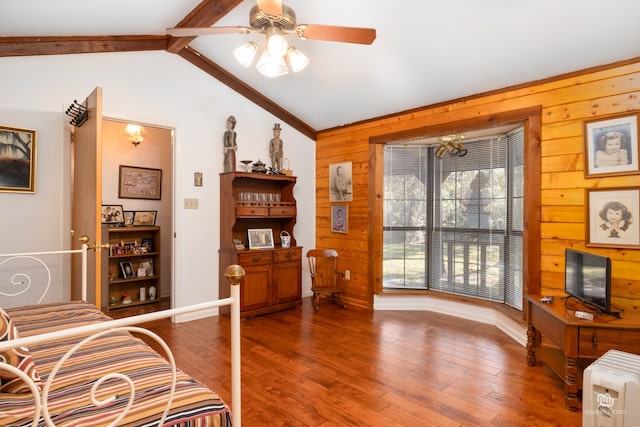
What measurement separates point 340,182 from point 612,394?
3.49 metres

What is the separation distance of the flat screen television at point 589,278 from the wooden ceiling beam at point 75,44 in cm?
429

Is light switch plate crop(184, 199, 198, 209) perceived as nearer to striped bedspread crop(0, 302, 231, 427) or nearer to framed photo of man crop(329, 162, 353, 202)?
framed photo of man crop(329, 162, 353, 202)

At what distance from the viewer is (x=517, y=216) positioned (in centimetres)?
389

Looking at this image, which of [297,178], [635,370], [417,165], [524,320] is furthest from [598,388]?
[297,178]

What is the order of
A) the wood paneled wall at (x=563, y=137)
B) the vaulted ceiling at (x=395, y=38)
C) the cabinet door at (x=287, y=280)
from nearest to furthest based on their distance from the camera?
the vaulted ceiling at (x=395, y=38) → the wood paneled wall at (x=563, y=137) → the cabinet door at (x=287, y=280)

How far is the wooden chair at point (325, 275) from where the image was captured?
4445 millimetres

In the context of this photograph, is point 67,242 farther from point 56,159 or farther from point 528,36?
point 528,36

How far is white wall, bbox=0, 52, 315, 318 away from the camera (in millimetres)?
2971

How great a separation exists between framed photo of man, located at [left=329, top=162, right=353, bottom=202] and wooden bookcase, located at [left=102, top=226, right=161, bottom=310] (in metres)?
2.44

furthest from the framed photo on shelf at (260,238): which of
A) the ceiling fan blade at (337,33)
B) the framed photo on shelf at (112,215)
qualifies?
the ceiling fan blade at (337,33)

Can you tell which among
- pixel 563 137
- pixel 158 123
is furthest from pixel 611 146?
pixel 158 123

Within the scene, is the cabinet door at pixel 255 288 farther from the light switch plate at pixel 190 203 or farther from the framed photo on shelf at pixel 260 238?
the light switch plate at pixel 190 203

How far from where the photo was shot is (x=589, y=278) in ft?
8.24

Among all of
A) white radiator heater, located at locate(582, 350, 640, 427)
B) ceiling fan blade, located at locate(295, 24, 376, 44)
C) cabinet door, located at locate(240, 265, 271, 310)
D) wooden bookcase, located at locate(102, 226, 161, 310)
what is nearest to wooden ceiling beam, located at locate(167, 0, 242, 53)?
ceiling fan blade, located at locate(295, 24, 376, 44)
